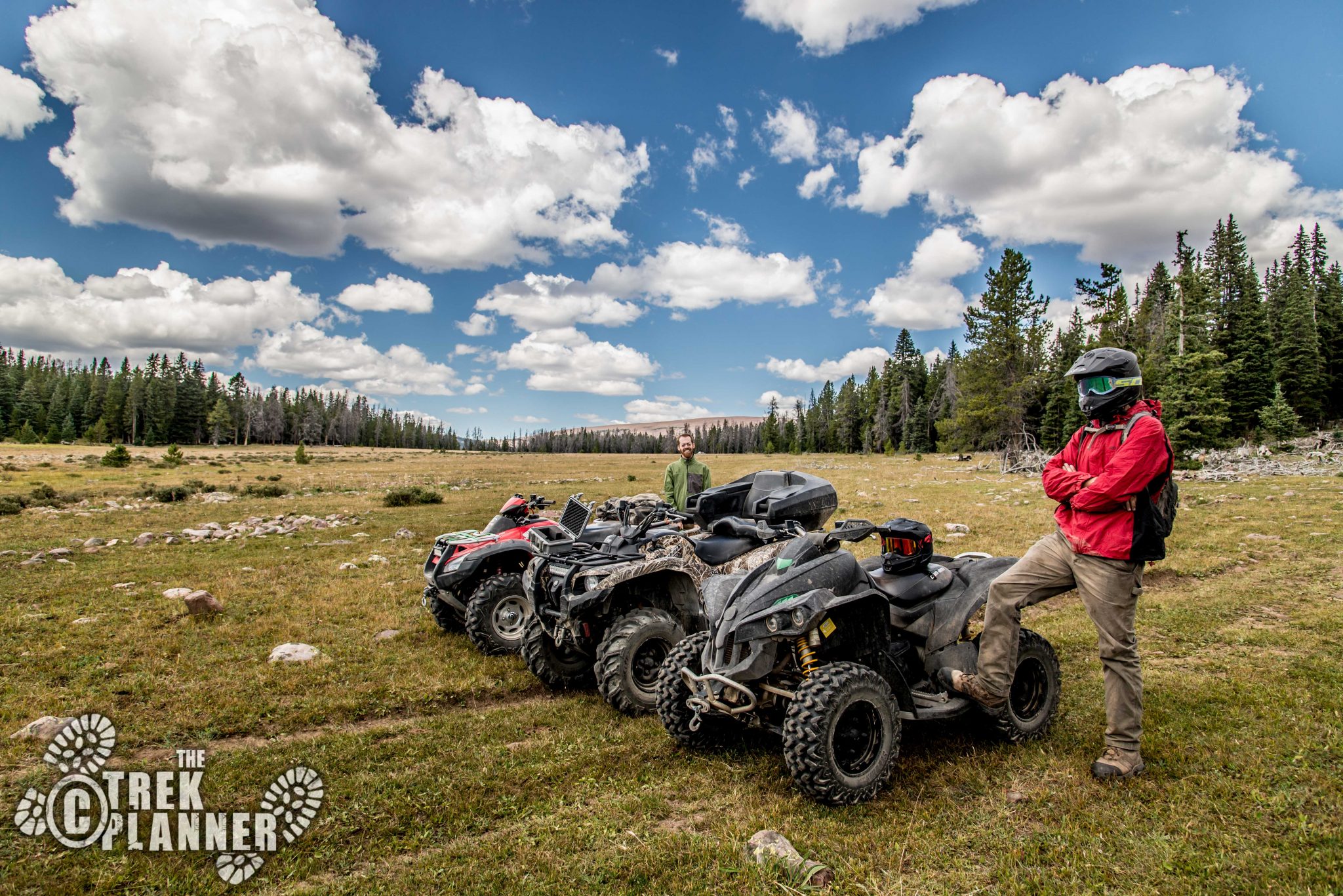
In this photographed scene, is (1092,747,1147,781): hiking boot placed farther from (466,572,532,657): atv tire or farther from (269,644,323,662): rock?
(269,644,323,662): rock

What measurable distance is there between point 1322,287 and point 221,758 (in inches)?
3764

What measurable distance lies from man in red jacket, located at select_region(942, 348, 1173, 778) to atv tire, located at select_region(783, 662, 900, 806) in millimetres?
875

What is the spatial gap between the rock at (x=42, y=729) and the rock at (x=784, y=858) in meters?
6.57

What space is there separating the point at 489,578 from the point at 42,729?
446cm

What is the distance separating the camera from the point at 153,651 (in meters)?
8.30

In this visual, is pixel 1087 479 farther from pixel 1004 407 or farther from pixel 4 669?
pixel 1004 407

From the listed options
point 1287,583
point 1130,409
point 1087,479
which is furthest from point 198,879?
point 1287,583

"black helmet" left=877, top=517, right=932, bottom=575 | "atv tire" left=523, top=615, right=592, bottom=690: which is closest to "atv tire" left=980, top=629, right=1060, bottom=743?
"black helmet" left=877, top=517, right=932, bottom=575

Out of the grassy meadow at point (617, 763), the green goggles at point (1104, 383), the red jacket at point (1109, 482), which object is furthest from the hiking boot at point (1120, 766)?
the green goggles at point (1104, 383)

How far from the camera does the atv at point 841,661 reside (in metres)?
4.24

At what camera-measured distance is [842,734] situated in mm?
4379

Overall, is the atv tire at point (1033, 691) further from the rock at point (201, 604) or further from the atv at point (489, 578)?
the rock at point (201, 604)

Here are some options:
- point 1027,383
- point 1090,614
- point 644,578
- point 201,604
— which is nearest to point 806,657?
point 1090,614

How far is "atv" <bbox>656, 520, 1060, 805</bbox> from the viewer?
424 cm
